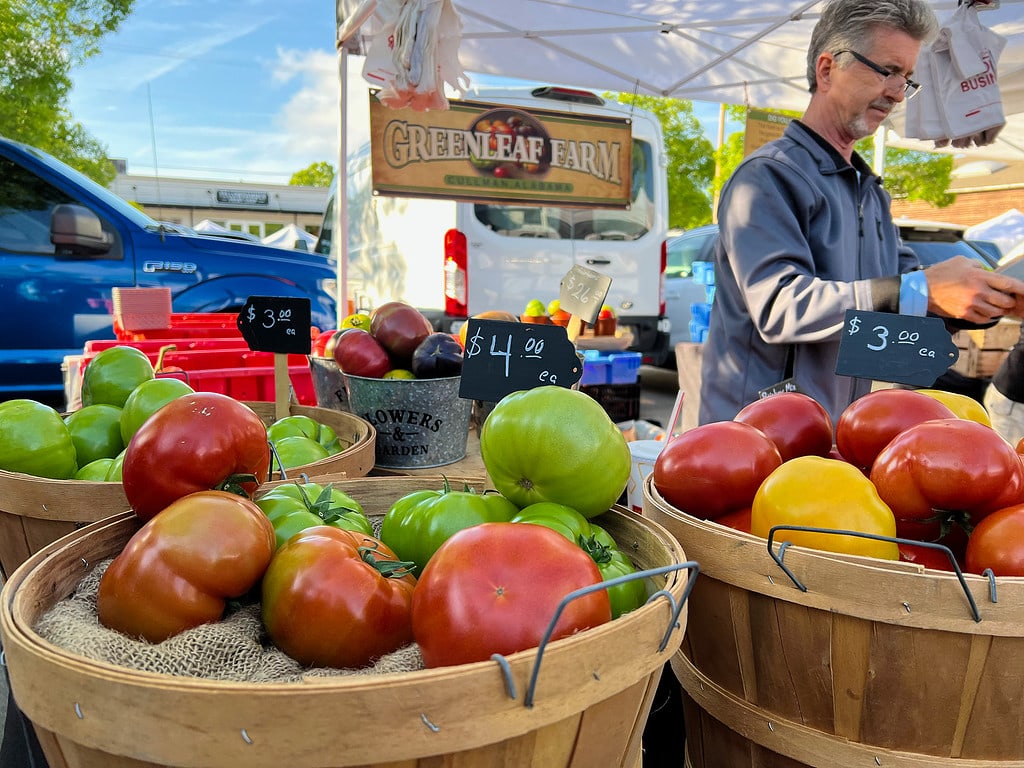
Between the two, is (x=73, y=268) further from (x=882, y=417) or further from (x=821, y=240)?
(x=882, y=417)

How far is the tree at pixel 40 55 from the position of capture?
971 cm

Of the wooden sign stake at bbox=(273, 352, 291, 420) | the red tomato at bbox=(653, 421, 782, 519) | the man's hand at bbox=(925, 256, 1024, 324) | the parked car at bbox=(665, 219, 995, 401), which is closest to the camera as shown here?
the red tomato at bbox=(653, 421, 782, 519)

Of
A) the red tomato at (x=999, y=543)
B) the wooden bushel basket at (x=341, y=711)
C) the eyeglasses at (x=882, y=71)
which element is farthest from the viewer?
the eyeglasses at (x=882, y=71)

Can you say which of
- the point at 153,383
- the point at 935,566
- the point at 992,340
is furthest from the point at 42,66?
the point at 935,566

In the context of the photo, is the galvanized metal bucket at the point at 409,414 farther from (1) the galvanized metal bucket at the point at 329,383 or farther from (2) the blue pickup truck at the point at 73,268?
(2) the blue pickup truck at the point at 73,268

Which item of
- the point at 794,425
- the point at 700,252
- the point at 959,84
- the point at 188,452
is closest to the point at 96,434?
the point at 188,452

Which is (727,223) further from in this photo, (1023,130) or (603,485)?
(1023,130)

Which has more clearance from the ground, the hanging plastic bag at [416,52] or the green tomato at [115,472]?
the hanging plastic bag at [416,52]

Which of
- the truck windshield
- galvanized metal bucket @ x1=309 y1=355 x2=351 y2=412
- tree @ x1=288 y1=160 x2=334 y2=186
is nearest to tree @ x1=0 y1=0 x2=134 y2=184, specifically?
the truck windshield

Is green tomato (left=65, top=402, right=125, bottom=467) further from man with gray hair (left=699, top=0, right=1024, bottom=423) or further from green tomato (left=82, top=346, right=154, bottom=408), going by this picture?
man with gray hair (left=699, top=0, right=1024, bottom=423)

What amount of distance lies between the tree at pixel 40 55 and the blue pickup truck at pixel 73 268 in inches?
231

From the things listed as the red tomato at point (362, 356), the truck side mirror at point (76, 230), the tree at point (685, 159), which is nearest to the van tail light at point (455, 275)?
the truck side mirror at point (76, 230)

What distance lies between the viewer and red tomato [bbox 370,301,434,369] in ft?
7.48

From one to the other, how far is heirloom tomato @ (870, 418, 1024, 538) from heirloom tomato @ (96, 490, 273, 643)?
101cm
